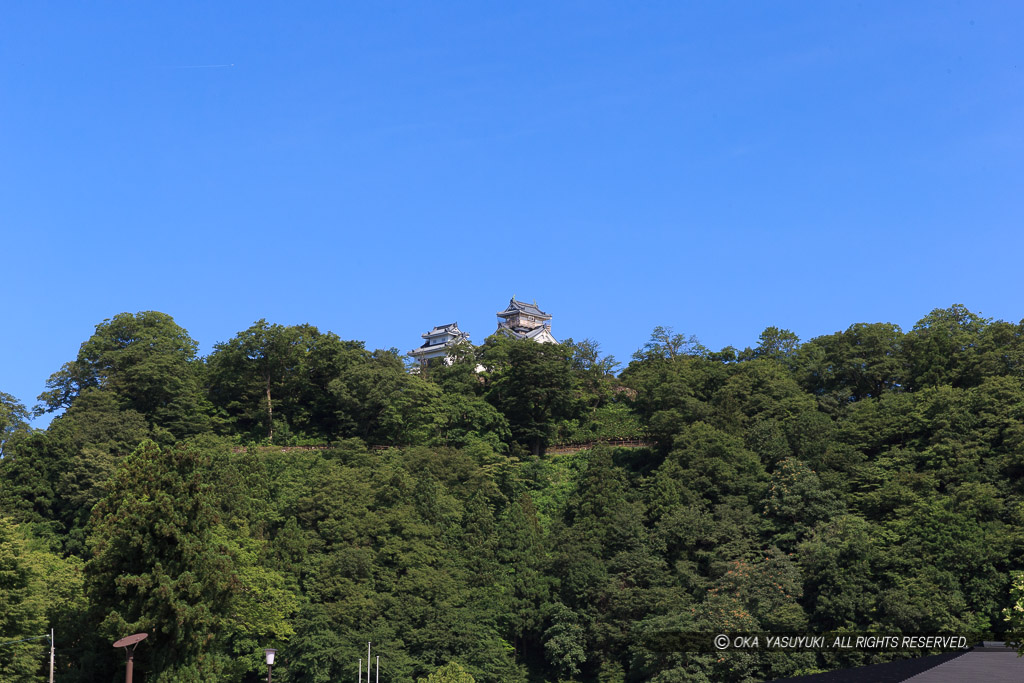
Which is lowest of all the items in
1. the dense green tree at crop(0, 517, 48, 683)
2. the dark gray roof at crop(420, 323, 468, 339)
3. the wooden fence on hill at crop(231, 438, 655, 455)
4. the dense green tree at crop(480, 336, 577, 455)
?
the dense green tree at crop(0, 517, 48, 683)

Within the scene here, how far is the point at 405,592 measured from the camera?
47875 mm

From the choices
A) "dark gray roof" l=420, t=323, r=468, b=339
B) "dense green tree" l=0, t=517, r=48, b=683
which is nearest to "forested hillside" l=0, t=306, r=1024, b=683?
"dense green tree" l=0, t=517, r=48, b=683

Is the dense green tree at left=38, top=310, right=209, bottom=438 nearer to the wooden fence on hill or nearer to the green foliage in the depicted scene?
the wooden fence on hill

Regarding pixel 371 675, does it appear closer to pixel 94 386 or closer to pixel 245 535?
pixel 245 535

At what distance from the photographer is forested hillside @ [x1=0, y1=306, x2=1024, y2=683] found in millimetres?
40219

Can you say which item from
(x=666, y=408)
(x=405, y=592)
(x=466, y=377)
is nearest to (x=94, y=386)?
(x=466, y=377)

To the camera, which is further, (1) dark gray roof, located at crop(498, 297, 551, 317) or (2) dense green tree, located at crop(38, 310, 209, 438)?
(1) dark gray roof, located at crop(498, 297, 551, 317)

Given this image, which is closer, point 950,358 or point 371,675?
point 371,675

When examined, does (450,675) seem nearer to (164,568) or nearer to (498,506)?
(164,568)

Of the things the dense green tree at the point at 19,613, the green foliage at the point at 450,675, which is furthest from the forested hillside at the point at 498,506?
the green foliage at the point at 450,675

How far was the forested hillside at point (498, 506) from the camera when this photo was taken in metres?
40.2

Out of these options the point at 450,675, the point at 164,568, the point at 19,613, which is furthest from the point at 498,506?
the point at 19,613

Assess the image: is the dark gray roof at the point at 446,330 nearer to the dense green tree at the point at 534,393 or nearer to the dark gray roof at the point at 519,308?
the dark gray roof at the point at 519,308

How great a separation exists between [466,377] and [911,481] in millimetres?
27882
